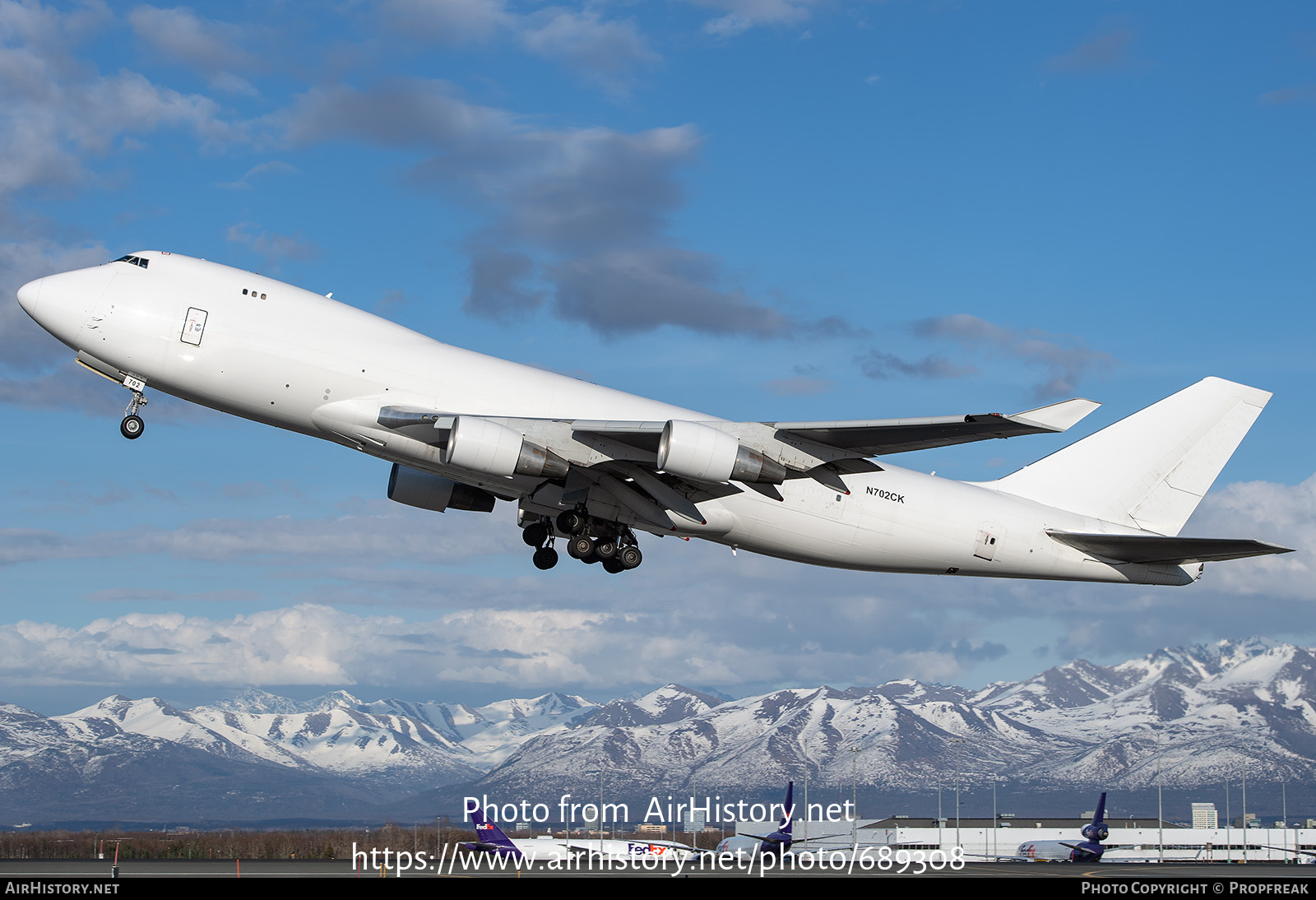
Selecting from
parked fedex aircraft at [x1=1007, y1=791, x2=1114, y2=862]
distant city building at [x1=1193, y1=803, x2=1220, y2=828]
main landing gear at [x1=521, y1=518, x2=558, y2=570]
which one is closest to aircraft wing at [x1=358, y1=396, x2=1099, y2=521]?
main landing gear at [x1=521, y1=518, x2=558, y2=570]

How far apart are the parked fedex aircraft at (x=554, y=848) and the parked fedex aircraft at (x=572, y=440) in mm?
21613

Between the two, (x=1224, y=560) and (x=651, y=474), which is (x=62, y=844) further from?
(x=1224, y=560)

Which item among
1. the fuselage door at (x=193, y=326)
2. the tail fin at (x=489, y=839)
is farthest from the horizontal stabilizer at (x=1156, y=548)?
the tail fin at (x=489, y=839)

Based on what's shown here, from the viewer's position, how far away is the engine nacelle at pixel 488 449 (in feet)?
92.0

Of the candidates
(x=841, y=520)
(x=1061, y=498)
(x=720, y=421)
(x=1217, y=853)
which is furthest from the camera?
(x=1217, y=853)

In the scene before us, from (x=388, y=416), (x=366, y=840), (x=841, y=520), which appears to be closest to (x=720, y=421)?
(x=841, y=520)

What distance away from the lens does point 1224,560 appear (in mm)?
33125

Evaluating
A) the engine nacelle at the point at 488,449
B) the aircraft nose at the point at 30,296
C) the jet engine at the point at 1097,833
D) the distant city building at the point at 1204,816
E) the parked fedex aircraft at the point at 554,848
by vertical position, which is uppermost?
the aircraft nose at the point at 30,296

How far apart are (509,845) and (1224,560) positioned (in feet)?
111

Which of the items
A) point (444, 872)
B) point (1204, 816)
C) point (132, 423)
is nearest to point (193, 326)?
point (132, 423)

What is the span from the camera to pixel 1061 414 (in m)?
27.1

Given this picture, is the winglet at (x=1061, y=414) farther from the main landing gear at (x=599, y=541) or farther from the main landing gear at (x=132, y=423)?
the main landing gear at (x=132, y=423)
